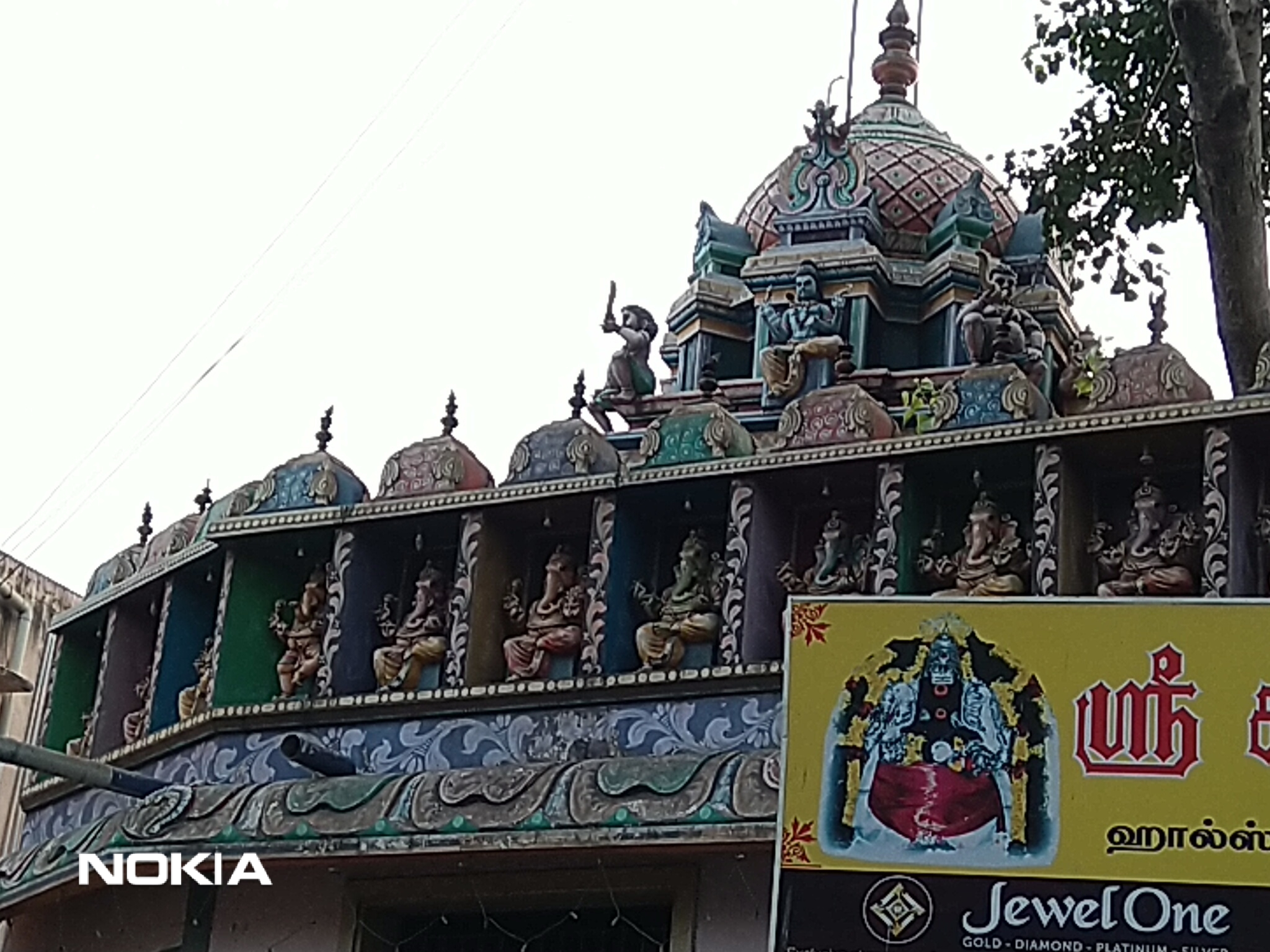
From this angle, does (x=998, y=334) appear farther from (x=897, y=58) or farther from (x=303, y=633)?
(x=897, y=58)

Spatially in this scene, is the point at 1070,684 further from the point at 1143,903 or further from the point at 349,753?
the point at 349,753

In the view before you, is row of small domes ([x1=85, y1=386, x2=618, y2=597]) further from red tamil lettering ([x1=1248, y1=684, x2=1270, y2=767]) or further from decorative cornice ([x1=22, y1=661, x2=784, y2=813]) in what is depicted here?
→ red tamil lettering ([x1=1248, y1=684, x2=1270, y2=767])

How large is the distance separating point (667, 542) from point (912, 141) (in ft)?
24.3

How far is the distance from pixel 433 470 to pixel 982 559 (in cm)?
352

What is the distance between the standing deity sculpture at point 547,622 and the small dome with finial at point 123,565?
11.3ft

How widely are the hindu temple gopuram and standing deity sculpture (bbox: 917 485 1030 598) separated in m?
0.02

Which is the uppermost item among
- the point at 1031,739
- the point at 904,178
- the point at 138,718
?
the point at 904,178

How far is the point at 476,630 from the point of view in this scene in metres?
14.4

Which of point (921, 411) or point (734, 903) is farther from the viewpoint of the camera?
point (921, 411)

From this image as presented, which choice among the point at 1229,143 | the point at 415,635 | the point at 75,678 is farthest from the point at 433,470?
the point at 1229,143

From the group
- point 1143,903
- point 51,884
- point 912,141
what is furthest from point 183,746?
point 912,141

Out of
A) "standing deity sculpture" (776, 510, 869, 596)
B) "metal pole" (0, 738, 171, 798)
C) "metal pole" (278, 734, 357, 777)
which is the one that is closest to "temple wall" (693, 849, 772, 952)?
"standing deity sculpture" (776, 510, 869, 596)

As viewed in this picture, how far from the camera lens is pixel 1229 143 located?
11.0 meters

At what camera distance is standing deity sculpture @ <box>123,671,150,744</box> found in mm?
16000
